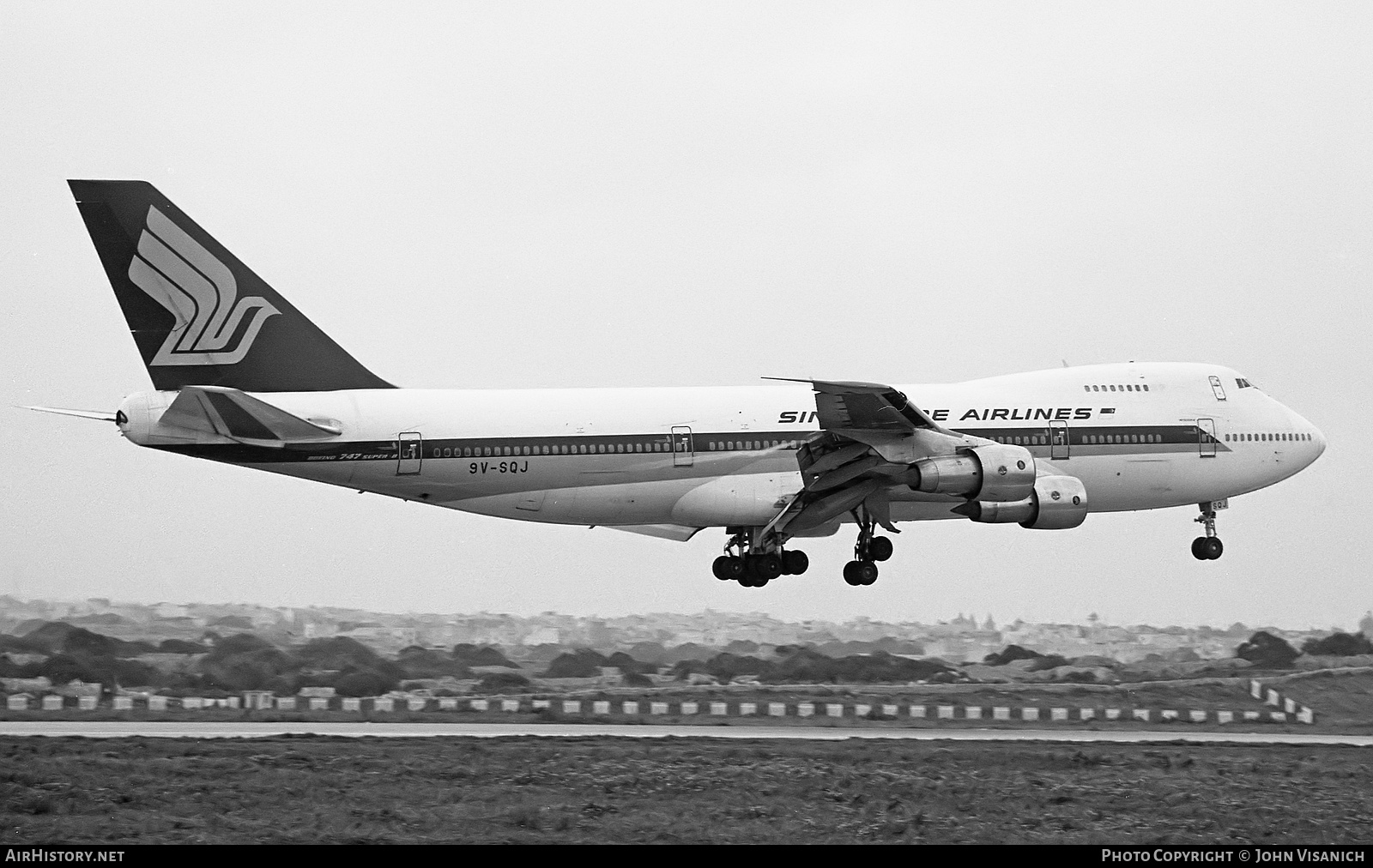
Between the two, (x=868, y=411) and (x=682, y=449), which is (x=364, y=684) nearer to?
(x=682, y=449)

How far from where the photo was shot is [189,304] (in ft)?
118

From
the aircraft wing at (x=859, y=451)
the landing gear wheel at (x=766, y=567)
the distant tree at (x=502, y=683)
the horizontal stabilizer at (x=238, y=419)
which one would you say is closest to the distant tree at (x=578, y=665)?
the distant tree at (x=502, y=683)

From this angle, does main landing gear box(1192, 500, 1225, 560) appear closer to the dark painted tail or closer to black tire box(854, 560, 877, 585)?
black tire box(854, 560, 877, 585)

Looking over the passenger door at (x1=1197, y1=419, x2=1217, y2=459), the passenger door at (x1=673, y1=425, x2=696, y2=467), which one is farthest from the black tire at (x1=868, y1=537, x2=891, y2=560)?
the passenger door at (x1=1197, y1=419, x2=1217, y2=459)

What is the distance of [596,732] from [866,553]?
881 centimetres

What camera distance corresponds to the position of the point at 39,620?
35.8m

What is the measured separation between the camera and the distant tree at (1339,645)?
40.5 m

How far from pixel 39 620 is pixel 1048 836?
21.8m

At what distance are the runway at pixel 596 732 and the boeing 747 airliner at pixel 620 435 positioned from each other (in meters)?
5.07

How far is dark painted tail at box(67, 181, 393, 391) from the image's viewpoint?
35812 mm

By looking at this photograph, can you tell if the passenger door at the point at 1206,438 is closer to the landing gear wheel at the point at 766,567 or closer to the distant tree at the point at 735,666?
the landing gear wheel at the point at 766,567

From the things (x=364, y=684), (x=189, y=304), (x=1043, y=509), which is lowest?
(x=364, y=684)

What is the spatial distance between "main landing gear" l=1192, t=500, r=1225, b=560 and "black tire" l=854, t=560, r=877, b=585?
30.2 feet

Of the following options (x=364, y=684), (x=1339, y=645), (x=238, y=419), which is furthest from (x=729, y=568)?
(x=1339, y=645)
